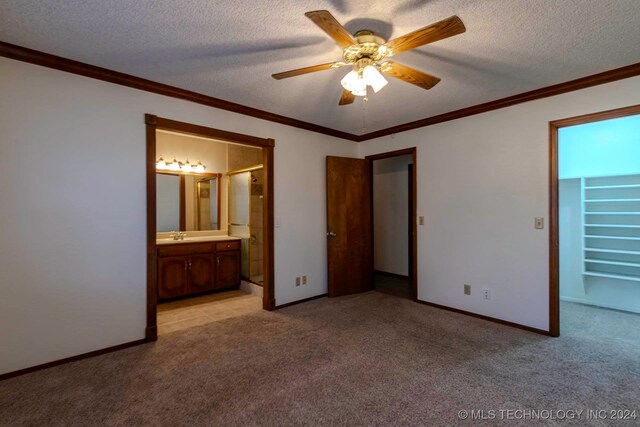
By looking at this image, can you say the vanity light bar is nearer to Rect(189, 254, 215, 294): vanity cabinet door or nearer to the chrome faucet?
the chrome faucet

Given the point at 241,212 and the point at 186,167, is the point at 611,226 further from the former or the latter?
the point at 186,167

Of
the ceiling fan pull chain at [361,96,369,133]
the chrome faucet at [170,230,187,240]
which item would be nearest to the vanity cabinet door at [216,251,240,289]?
the chrome faucet at [170,230,187,240]

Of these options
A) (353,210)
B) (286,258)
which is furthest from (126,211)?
(353,210)

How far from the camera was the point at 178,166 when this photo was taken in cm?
482

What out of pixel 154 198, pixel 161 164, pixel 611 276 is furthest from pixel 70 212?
pixel 611 276

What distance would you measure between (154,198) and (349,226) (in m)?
2.60

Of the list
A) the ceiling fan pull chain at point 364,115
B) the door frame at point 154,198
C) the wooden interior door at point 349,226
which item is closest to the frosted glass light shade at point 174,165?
the door frame at point 154,198

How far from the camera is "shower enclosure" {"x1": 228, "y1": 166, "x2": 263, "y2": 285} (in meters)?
4.64

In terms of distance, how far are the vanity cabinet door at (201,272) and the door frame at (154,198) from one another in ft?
3.83

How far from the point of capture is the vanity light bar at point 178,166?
15.3 ft

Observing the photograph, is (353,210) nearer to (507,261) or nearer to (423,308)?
(423,308)

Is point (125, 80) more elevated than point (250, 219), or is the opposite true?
point (125, 80)

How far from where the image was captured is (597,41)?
2.13 m

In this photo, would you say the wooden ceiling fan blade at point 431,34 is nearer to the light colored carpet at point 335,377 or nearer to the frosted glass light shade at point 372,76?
the frosted glass light shade at point 372,76
